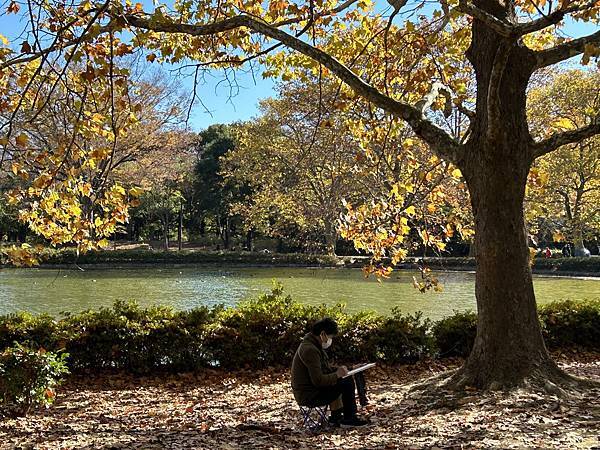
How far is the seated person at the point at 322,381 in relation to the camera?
15.7ft

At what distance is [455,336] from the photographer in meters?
8.20

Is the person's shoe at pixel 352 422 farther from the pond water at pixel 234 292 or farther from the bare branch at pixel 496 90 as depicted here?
the pond water at pixel 234 292

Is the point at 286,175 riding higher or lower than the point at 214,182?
lower

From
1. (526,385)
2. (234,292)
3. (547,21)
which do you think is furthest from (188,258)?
(547,21)

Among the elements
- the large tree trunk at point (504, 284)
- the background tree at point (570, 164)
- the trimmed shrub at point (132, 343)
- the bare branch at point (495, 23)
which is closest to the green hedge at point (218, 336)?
the trimmed shrub at point (132, 343)

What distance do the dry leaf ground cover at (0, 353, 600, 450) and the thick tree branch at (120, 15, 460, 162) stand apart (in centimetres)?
256

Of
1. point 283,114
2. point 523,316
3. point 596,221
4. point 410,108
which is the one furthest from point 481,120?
point 596,221

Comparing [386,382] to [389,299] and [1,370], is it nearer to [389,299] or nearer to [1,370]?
[1,370]

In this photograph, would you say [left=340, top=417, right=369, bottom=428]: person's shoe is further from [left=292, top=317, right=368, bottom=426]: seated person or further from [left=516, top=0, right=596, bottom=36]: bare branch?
[left=516, top=0, right=596, bottom=36]: bare branch

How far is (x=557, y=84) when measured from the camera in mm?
25688

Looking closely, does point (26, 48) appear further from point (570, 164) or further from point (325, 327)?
point (570, 164)

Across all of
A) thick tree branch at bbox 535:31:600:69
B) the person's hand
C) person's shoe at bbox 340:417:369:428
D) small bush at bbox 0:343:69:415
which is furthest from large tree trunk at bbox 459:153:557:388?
small bush at bbox 0:343:69:415

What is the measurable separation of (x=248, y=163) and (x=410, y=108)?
25910 millimetres

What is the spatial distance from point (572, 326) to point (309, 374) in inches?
218
